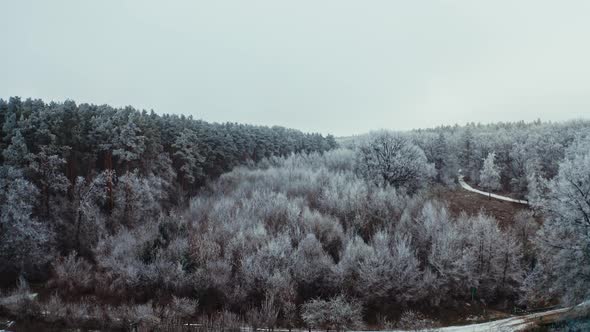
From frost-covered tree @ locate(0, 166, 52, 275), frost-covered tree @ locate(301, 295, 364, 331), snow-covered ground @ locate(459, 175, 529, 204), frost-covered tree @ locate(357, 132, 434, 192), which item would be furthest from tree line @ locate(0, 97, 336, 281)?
snow-covered ground @ locate(459, 175, 529, 204)

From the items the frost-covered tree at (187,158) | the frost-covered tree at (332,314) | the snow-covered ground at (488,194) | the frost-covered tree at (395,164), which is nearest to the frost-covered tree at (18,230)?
the frost-covered tree at (187,158)

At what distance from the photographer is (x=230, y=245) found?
153 feet

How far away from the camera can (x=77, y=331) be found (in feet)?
110

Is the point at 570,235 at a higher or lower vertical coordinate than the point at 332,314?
higher

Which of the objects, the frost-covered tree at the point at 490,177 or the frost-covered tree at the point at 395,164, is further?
A: the frost-covered tree at the point at 490,177

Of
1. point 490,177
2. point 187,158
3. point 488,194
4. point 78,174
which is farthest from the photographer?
point 490,177

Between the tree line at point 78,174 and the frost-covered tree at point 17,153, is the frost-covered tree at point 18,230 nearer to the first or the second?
the tree line at point 78,174

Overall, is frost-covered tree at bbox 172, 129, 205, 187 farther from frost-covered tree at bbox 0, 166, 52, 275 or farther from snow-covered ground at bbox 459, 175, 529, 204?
snow-covered ground at bbox 459, 175, 529, 204

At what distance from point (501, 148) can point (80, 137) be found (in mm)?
89223

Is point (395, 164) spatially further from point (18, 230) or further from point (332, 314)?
point (18, 230)

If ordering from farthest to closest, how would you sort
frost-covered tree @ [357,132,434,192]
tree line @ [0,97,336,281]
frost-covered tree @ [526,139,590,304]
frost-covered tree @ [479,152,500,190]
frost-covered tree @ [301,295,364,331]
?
frost-covered tree @ [479,152,500,190] < frost-covered tree @ [357,132,434,192] < tree line @ [0,97,336,281] < frost-covered tree @ [301,295,364,331] < frost-covered tree @ [526,139,590,304]

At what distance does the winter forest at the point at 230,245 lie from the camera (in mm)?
36125

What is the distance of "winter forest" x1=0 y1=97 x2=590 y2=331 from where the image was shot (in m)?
36.1

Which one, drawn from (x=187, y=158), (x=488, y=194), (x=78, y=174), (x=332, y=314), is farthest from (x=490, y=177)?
(x=78, y=174)
